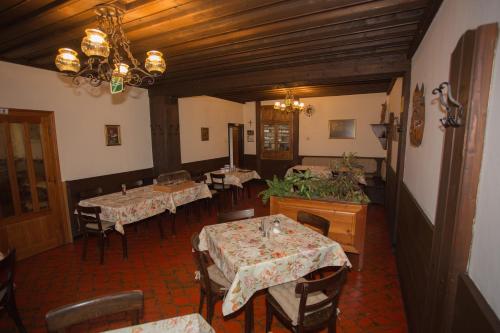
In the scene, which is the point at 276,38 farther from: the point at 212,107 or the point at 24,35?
the point at 212,107

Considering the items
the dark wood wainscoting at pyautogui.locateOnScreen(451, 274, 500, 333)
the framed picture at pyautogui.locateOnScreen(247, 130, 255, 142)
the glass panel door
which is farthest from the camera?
the framed picture at pyautogui.locateOnScreen(247, 130, 255, 142)

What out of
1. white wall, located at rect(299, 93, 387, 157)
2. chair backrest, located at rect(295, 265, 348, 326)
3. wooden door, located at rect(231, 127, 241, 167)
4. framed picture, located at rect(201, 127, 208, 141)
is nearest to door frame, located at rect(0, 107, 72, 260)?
framed picture, located at rect(201, 127, 208, 141)

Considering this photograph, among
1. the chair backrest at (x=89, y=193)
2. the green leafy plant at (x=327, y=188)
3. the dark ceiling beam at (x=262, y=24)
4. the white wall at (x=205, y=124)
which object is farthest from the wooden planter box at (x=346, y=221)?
the white wall at (x=205, y=124)

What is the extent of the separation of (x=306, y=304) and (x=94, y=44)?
2.67m

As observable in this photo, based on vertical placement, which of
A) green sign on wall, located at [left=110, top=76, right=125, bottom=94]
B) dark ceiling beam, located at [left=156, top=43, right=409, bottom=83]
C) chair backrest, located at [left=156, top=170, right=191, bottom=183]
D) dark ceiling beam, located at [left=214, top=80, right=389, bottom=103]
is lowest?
chair backrest, located at [left=156, top=170, right=191, bottom=183]

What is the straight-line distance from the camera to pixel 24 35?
2.90 m

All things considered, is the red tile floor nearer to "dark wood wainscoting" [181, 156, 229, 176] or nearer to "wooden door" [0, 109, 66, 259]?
"wooden door" [0, 109, 66, 259]

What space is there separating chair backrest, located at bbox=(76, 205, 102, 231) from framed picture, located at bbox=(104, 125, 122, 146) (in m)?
1.92

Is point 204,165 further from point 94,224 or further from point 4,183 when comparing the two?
point 4,183

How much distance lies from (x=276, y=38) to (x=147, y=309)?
349cm

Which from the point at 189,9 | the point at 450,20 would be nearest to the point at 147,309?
the point at 189,9

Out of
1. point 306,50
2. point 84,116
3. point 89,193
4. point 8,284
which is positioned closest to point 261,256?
point 8,284

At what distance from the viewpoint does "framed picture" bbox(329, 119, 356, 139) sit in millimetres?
8078

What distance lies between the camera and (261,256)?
200cm
